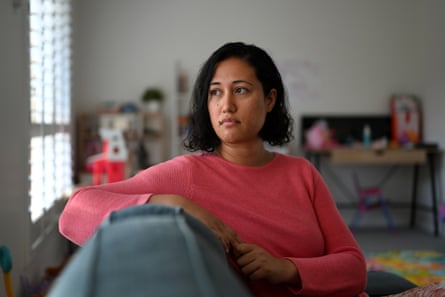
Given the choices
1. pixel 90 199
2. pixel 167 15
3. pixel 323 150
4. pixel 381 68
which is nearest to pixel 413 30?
pixel 381 68

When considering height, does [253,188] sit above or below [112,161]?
above

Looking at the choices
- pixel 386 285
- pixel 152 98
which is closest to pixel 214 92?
pixel 386 285

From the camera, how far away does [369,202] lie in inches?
199

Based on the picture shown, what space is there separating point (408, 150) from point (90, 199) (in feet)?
14.5

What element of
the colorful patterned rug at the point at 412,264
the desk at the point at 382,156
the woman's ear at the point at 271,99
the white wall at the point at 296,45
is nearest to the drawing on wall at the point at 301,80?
the white wall at the point at 296,45

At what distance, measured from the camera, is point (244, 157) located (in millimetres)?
1232

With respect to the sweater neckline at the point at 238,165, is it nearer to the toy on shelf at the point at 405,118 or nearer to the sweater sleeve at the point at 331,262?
the sweater sleeve at the point at 331,262

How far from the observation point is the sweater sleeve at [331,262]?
3.39 ft

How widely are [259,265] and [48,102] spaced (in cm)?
231

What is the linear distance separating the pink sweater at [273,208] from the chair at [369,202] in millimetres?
4014

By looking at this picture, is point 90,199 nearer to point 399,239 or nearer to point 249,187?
point 249,187

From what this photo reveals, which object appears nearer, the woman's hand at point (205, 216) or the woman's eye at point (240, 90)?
the woman's hand at point (205, 216)

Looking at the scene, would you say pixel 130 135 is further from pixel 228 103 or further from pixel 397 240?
pixel 228 103

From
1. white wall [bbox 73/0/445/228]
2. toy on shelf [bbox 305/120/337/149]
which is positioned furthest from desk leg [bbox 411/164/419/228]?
toy on shelf [bbox 305/120/337/149]
